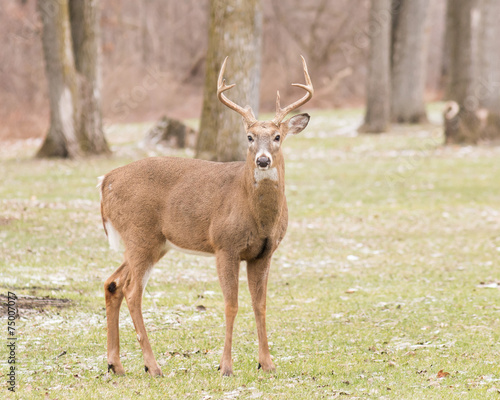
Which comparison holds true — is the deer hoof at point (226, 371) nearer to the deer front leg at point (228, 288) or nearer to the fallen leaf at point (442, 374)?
the deer front leg at point (228, 288)

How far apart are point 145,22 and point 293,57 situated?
8.50 metres

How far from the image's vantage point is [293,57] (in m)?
37.8

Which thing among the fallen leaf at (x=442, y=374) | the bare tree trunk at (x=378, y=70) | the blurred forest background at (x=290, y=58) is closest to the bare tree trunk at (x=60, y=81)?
the blurred forest background at (x=290, y=58)

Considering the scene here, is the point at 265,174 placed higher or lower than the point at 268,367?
higher

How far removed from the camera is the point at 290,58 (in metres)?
37.7

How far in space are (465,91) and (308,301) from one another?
14800 millimetres

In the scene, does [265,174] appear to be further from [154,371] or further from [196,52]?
[196,52]

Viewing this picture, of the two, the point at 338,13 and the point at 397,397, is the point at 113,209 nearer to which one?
the point at 397,397

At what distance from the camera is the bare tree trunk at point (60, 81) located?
18078 millimetres

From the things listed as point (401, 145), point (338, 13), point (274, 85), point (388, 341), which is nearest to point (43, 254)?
point (388, 341)

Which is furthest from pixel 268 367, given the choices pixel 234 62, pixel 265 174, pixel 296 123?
pixel 234 62

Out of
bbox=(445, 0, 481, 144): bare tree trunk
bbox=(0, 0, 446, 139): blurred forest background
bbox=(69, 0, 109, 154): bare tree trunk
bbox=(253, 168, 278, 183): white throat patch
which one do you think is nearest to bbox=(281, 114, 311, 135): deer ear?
bbox=(253, 168, 278, 183): white throat patch

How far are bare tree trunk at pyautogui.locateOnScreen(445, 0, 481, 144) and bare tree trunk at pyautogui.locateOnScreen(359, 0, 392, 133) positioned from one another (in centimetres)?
276

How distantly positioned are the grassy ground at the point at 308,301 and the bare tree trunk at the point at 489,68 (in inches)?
230
